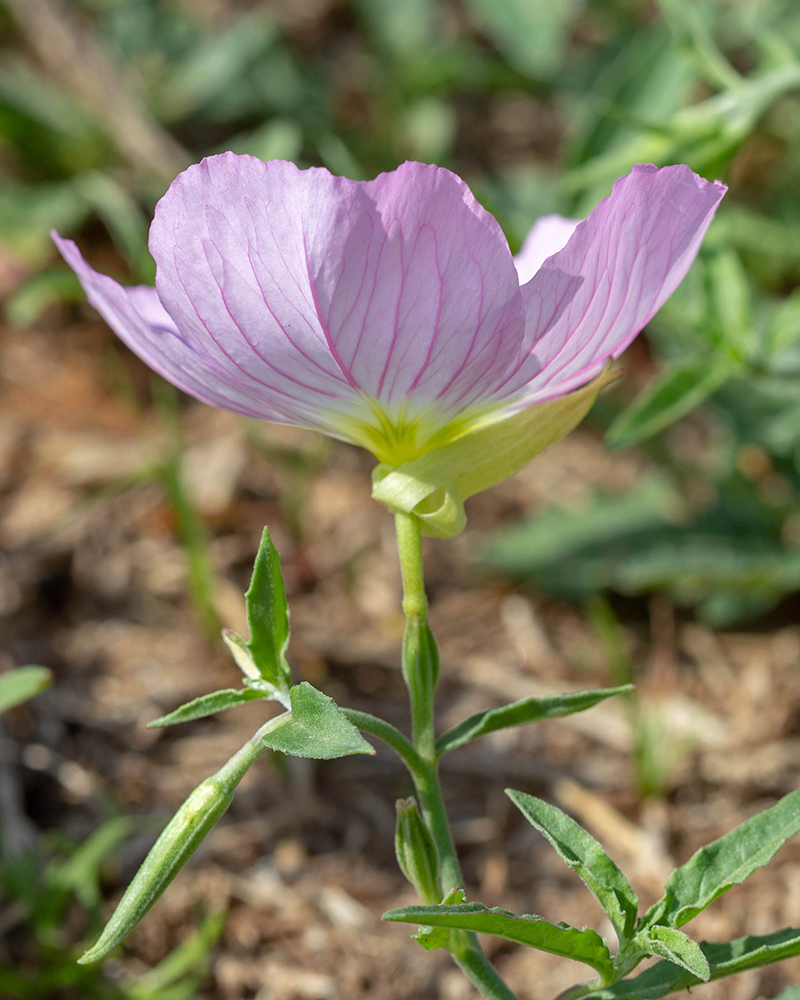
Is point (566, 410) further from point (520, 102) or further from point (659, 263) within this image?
point (520, 102)

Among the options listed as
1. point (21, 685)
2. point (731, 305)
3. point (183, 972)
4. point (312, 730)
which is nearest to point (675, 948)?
point (312, 730)

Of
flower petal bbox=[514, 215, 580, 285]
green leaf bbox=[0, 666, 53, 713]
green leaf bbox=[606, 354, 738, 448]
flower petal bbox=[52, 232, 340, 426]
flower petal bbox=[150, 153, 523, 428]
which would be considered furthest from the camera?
green leaf bbox=[606, 354, 738, 448]

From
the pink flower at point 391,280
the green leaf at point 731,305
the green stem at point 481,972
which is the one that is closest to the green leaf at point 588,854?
the green stem at point 481,972

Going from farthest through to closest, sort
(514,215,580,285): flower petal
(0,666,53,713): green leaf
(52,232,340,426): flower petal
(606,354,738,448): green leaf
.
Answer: (606,354,738,448): green leaf, (0,666,53,713): green leaf, (514,215,580,285): flower petal, (52,232,340,426): flower petal

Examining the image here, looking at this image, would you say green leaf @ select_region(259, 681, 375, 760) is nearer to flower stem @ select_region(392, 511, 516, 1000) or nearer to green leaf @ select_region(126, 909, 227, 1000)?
flower stem @ select_region(392, 511, 516, 1000)

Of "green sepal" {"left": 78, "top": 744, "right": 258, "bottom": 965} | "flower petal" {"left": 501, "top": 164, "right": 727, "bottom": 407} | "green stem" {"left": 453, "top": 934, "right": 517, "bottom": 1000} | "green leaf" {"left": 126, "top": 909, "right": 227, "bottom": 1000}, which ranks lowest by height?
"green leaf" {"left": 126, "top": 909, "right": 227, "bottom": 1000}

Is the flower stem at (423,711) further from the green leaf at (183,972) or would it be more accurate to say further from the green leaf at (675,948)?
the green leaf at (183,972)

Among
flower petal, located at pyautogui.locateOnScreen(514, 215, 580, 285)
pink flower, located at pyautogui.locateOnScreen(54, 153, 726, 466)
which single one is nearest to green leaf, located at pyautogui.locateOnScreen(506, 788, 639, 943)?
pink flower, located at pyautogui.locateOnScreen(54, 153, 726, 466)

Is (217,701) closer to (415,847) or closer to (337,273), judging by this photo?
(415,847)
